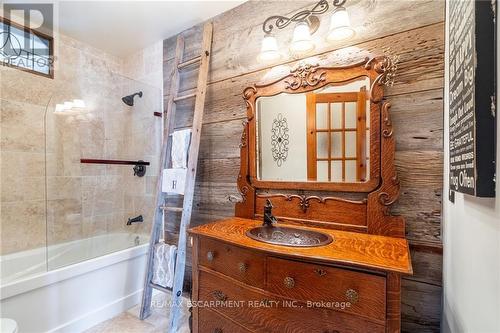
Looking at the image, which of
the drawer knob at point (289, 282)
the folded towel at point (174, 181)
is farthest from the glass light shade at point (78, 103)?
the drawer knob at point (289, 282)

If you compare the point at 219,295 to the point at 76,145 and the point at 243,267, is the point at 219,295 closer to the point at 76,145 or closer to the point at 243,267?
the point at 243,267

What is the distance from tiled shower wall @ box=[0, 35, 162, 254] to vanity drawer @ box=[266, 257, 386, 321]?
1742 mm

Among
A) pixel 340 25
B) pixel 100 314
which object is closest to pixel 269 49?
pixel 340 25

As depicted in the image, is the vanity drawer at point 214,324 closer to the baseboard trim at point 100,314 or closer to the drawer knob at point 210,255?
the drawer knob at point 210,255

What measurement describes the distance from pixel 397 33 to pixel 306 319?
56.3 inches

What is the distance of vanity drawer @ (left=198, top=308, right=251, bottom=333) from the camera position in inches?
48.3

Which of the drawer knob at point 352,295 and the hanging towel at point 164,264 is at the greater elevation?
the drawer knob at point 352,295

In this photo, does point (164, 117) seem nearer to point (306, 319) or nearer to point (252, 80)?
point (252, 80)

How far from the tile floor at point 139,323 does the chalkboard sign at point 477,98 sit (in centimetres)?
193

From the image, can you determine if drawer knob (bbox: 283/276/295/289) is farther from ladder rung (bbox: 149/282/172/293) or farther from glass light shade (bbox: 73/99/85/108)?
glass light shade (bbox: 73/99/85/108)

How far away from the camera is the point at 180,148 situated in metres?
1.98

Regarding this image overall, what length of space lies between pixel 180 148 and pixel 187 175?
0.82 feet

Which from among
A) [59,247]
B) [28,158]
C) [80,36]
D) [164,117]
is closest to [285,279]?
[164,117]

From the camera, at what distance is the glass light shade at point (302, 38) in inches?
57.6
